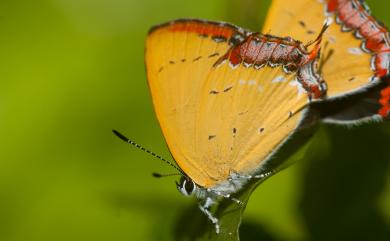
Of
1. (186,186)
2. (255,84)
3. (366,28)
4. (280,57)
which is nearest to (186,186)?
(186,186)

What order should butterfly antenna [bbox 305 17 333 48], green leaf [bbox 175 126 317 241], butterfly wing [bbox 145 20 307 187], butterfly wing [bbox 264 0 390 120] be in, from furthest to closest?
1. butterfly wing [bbox 264 0 390 120]
2. butterfly wing [bbox 145 20 307 187]
3. butterfly antenna [bbox 305 17 333 48]
4. green leaf [bbox 175 126 317 241]

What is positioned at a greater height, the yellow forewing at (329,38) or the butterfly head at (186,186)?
the yellow forewing at (329,38)

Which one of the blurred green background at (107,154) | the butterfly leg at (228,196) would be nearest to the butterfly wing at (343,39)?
the blurred green background at (107,154)

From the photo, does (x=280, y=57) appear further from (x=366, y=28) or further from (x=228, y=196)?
(x=228, y=196)

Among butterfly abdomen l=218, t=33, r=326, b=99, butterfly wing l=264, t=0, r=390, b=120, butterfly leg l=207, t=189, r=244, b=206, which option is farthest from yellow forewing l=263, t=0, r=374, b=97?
butterfly leg l=207, t=189, r=244, b=206

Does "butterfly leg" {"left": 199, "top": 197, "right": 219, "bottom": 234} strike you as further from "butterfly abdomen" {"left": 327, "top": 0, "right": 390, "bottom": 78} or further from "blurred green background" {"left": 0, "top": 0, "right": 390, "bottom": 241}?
"butterfly abdomen" {"left": 327, "top": 0, "right": 390, "bottom": 78}

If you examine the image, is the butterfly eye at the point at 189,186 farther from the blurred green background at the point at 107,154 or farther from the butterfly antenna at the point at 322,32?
the butterfly antenna at the point at 322,32

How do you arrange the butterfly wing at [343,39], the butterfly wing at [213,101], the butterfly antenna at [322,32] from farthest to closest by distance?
the butterfly wing at [343,39] < the butterfly wing at [213,101] < the butterfly antenna at [322,32]
